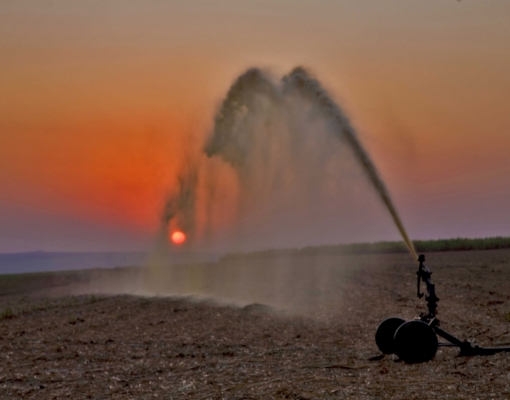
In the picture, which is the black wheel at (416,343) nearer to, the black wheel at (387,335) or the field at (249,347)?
the field at (249,347)

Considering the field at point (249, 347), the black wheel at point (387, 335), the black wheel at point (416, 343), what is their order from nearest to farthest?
the field at point (249, 347) < the black wheel at point (416, 343) < the black wheel at point (387, 335)

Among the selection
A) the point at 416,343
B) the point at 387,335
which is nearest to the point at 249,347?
the point at 387,335

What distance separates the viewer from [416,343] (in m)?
12.1

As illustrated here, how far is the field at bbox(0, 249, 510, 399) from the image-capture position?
1080 cm

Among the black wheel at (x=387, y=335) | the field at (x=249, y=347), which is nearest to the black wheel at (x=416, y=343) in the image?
the field at (x=249, y=347)

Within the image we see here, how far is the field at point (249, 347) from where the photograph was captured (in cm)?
1080

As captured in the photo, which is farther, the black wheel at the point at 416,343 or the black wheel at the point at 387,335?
the black wheel at the point at 387,335

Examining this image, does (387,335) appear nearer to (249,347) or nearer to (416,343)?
(416,343)

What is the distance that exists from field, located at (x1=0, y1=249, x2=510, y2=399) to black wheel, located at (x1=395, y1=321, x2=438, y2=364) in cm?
24

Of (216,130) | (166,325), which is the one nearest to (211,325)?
(166,325)

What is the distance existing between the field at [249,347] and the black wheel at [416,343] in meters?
0.24

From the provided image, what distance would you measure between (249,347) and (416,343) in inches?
197

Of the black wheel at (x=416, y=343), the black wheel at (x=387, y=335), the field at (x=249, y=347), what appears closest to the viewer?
the field at (x=249, y=347)

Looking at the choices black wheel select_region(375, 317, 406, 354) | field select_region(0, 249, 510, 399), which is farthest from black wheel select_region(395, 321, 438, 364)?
black wheel select_region(375, 317, 406, 354)
